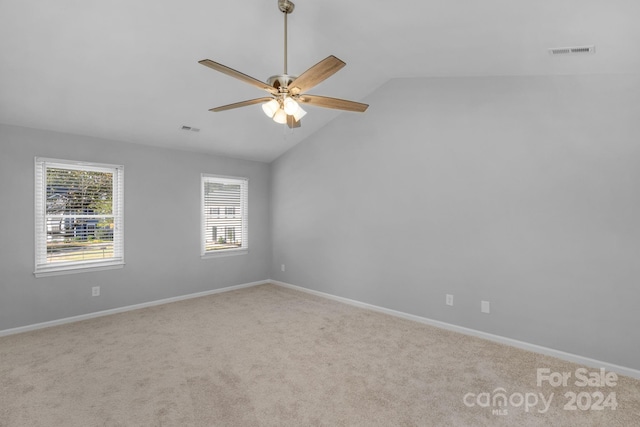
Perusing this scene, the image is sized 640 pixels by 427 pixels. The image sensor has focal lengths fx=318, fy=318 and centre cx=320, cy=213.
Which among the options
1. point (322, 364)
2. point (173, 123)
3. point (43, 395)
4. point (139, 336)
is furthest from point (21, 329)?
point (322, 364)

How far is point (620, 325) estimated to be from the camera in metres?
2.71

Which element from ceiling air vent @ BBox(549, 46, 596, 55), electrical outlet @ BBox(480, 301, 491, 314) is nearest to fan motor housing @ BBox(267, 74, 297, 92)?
ceiling air vent @ BBox(549, 46, 596, 55)

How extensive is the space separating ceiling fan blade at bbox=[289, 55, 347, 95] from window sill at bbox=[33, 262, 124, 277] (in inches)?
143

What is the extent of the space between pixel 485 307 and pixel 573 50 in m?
2.49

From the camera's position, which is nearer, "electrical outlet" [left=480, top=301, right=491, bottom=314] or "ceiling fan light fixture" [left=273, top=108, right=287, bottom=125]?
"ceiling fan light fixture" [left=273, top=108, right=287, bottom=125]

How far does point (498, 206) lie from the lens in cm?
334

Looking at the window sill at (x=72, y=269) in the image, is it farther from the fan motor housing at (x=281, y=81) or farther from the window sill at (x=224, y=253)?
the fan motor housing at (x=281, y=81)

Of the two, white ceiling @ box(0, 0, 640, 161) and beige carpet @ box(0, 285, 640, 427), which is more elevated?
white ceiling @ box(0, 0, 640, 161)

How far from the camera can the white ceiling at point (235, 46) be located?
233 cm

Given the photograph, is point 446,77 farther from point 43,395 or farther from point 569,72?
point 43,395

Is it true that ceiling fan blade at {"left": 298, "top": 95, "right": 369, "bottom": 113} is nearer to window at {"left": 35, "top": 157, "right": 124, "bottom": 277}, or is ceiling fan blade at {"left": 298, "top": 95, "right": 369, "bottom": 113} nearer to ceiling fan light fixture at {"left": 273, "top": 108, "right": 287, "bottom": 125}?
ceiling fan light fixture at {"left": 273, "top": 108, "right": 287, "bottom": 125}

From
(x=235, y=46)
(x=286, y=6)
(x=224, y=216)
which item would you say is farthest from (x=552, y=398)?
(x=224, y=216)

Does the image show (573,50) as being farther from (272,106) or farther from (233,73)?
(233,73)

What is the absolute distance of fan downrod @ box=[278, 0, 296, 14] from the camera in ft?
8.01
